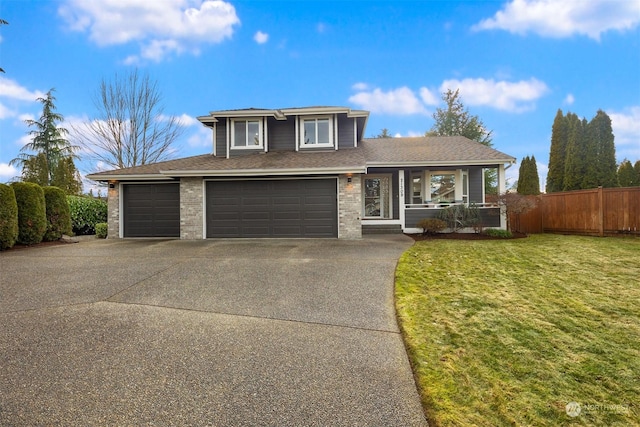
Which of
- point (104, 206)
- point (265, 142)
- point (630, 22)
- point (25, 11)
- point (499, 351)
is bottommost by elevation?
point (499, 351)

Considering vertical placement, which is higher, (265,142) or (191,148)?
(191,148)

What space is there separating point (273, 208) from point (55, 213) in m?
7.95

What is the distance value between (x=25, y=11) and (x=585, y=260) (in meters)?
21.9

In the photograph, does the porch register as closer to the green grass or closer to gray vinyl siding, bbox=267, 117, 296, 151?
gray vinyl siding, bbox=267, 117, 296, 151

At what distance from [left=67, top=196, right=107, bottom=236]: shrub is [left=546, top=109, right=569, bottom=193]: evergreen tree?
25993 mm

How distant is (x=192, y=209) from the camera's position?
39.3ft

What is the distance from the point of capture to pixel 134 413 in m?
2.31

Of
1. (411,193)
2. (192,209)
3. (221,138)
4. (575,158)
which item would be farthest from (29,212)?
(575,158)

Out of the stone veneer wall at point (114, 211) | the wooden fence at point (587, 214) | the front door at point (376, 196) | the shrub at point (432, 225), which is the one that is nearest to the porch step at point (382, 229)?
the shrub at point (432, 225)

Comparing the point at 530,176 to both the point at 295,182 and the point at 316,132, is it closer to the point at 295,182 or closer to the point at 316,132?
the point at 316,132

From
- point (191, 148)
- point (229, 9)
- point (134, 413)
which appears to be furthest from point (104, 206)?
point (134, 413)

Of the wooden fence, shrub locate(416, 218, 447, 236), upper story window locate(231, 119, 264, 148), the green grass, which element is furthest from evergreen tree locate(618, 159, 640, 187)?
upper story window locate(231, 119, 264, 148)

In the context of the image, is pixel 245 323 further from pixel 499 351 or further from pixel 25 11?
pixel 25 11

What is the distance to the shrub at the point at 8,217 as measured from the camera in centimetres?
955
